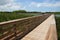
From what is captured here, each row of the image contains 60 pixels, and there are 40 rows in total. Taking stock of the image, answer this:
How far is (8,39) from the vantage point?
6777 mm

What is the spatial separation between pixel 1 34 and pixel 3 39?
16cm

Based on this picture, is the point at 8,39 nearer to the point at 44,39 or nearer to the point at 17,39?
the point at 17,39

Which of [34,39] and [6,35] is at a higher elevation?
[34,39]

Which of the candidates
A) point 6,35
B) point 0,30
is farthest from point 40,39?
point 6,35

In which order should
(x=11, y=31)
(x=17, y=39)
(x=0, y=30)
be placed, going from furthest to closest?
(x=17, y=39) < (x=11, y=31) < (x=0, y=30)

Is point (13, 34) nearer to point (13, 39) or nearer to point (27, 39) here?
point (13, 39)

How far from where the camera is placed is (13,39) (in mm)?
7129

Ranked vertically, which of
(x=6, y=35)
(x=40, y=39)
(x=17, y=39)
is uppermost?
(x=40, y=39)

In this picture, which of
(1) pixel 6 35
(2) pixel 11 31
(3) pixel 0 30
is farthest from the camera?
(2) pixel 11 31

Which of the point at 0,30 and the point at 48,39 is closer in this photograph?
the point at 48,39

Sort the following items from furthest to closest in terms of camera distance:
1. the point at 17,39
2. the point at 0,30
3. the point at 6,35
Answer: the point at 17,39 → the point at 6,35 → the point at 0,30

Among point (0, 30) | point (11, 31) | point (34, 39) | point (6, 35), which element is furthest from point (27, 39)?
point (11, 31)

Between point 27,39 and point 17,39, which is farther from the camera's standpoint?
point 17,39

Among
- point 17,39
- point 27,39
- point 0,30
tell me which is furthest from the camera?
point 17,39
